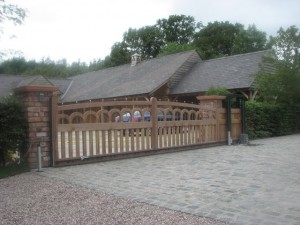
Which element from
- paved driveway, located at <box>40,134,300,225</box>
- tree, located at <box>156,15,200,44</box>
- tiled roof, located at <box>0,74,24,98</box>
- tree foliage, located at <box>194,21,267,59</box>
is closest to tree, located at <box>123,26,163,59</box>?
tree, located at <box>156,15,200,44</box>

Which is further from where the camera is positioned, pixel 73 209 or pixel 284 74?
pixel 284 74

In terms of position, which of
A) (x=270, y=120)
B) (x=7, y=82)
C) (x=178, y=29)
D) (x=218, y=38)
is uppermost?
(x=178, y=29)

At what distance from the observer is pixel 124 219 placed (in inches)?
166

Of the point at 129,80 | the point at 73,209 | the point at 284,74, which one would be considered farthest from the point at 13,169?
the point at 129,80

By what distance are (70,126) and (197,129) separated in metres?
4.96

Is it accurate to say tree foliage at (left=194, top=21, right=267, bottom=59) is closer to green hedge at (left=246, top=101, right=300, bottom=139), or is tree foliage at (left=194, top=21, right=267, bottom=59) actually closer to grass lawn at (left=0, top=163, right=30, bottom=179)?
green hedge at (left=246, top=101, right=300, bottom=139)

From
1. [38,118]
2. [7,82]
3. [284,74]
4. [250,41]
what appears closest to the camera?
[38,118]

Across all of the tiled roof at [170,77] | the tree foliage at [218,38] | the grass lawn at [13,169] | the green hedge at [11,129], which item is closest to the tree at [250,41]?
the tree foliage at [218,38]

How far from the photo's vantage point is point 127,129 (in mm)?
9516

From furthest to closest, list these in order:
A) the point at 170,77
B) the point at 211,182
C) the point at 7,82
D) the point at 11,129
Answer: the point at 7,82, the point at 170,77, the point at 11,129, the point at 211,182

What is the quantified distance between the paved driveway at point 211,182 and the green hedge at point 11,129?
0.87 m

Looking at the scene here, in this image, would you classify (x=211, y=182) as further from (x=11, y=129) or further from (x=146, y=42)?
(x=146, y=42)

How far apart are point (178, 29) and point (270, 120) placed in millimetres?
47636

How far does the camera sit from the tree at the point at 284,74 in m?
18.0
